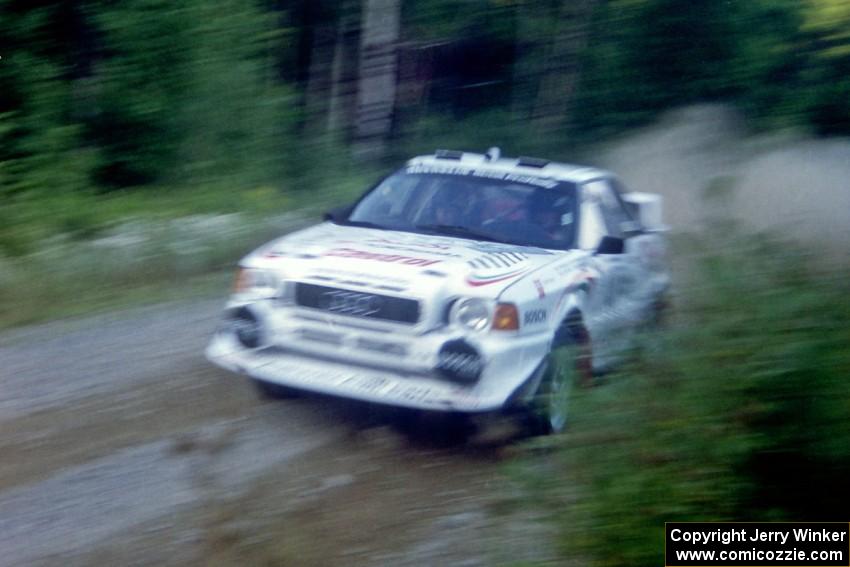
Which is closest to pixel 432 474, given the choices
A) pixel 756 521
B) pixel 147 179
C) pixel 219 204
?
pixel 756 521

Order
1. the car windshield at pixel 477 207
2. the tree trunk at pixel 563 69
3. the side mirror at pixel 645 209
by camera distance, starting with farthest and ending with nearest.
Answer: the tree trunk at pixel 563 69, the side mirror at pixel 645 209, the car windshield at pixel 477 207

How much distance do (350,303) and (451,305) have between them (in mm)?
581

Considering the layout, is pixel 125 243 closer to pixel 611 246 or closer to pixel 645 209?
pixel 645 209

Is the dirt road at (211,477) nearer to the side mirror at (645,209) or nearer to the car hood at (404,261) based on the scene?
the car hood at (404,261)

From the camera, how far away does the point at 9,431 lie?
7039 millimetres

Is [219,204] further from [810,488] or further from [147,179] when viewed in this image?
[810,488]

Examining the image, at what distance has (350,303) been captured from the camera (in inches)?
261

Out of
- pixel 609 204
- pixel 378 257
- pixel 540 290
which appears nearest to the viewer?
pixel 540 290

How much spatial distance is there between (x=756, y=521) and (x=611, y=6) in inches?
643

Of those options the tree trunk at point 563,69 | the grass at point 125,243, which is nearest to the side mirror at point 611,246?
the grass at point 125,243

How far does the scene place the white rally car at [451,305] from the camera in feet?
21.1

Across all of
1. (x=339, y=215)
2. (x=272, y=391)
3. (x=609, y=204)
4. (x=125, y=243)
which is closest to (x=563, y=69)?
(x=125, y=243)

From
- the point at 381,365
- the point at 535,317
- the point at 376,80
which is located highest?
the point at 535,317

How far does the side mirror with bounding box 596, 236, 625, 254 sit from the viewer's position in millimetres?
7617
